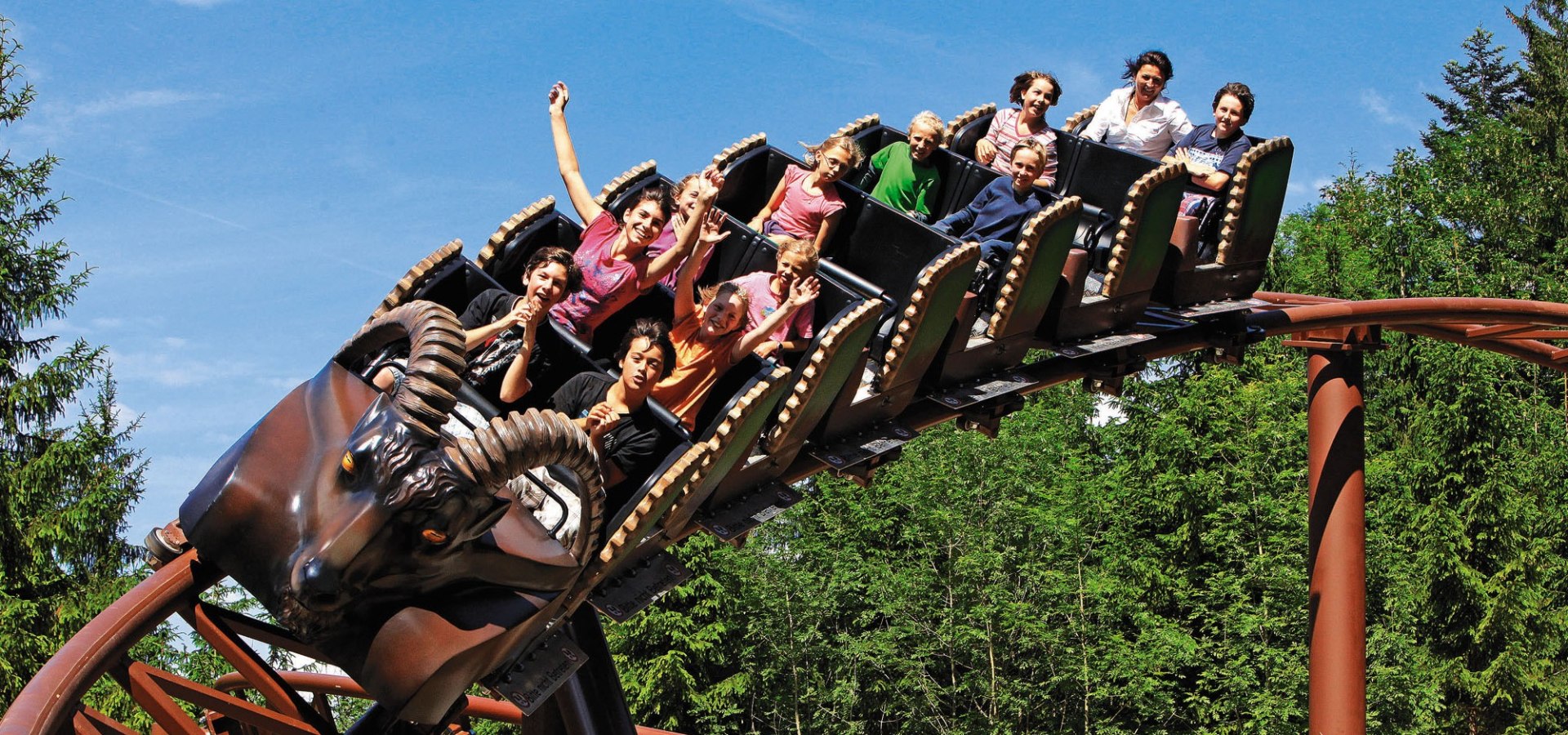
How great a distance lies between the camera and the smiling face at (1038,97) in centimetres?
695

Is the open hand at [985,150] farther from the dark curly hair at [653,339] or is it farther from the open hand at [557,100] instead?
the dark curly hair at [653,339]

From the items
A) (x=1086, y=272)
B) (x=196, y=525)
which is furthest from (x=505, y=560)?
(x=1086, y=272)

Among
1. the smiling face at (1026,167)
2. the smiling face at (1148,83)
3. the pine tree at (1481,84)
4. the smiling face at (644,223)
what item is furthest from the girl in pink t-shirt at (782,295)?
the pine tree at (1481,84)

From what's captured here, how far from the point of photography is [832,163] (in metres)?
5.91

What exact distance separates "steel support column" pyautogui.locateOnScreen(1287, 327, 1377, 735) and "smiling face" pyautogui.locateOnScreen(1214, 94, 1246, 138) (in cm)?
141

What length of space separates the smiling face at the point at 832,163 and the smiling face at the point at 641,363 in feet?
5.02

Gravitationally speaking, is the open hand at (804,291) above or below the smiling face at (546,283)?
above

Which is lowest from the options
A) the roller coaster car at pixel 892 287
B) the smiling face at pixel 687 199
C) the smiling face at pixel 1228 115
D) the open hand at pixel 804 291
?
the open hand at pixel 804 291

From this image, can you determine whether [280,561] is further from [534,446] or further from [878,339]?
[878,339]

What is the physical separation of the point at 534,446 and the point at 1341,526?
5.06 meters

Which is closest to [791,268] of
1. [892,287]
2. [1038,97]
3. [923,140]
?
[892,287]

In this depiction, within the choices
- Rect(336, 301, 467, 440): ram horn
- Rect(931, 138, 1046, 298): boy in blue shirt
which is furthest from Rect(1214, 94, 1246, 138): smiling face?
Rect(336, 301, 467, 440): ram horn

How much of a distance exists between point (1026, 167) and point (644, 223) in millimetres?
1971

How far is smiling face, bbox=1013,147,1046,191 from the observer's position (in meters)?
6.29
